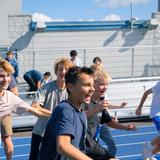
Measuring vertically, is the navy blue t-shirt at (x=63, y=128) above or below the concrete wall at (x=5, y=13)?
below

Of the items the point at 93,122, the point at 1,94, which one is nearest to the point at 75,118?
the point at 93,122

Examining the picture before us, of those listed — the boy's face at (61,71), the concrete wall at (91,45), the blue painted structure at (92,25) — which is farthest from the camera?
the blue painted structure at (92,25)

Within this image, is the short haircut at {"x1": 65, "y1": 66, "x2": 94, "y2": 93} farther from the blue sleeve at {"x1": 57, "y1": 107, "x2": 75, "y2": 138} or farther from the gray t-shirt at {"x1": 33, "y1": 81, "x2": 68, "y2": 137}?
the gray t-shirt at {"x1": 33, "y1": 81, "x2": 68, "y2": 137}

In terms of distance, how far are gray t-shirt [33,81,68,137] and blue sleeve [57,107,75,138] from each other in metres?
2.06

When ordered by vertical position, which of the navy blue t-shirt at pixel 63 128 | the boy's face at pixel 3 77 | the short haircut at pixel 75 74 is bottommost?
the navy blue t-shirt at pixel 63 128

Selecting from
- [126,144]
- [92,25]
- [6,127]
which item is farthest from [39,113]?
[92,25]

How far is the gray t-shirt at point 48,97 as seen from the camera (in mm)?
4875

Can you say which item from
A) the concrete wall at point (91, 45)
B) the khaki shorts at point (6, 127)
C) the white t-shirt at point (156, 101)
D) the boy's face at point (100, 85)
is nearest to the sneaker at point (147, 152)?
the white t-shirt at point (156, 101)

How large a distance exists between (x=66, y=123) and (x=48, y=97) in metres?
2.16

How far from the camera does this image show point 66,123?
108 inches

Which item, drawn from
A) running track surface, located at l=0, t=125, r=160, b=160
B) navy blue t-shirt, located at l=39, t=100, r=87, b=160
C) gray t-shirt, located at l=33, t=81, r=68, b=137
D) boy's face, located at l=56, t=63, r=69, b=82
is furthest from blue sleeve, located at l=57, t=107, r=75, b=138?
running track surface, located at l=0, t=125, r=160, b=160

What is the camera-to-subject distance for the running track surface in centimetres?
730

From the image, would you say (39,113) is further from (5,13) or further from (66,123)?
(5,13)

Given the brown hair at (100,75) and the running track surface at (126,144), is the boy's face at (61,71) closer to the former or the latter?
the brown hair at (100,75)
